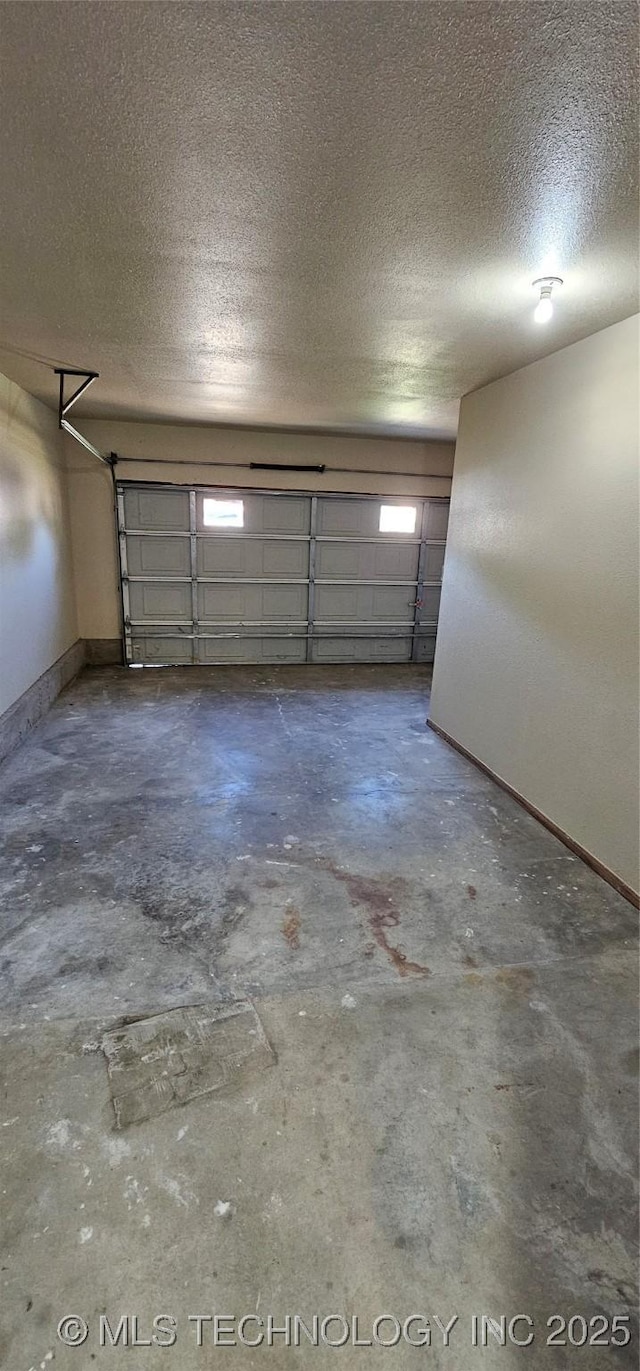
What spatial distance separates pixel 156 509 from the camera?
6.11m

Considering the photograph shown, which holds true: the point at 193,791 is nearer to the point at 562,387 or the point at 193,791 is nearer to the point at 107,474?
the point at 562,387

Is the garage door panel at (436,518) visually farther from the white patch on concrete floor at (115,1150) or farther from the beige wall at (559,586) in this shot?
the white patch on concrete floor at (115,1150)

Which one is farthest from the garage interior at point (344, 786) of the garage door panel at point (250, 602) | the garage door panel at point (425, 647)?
the garage door panel at point (425, 647)

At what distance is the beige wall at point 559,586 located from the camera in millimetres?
2559

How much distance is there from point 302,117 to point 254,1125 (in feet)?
8.62

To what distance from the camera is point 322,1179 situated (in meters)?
1.41

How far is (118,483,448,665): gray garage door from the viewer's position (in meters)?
6.20

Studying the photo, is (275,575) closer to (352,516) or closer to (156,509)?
(352,516)

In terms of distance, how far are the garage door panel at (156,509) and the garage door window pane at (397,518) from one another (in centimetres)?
230

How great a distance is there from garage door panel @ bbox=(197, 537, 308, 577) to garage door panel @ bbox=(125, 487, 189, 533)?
346 millimetres

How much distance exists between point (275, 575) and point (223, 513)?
90 cm

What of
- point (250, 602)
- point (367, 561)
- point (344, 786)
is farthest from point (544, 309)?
point (250, 602)

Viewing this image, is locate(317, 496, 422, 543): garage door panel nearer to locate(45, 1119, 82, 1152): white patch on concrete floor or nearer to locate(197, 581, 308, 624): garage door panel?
locate(197, 581, 308, 624): garage door panel

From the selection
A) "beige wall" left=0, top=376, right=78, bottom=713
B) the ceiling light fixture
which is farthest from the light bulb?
"beige wall" left=0, top=376, right=78, bottom=713
